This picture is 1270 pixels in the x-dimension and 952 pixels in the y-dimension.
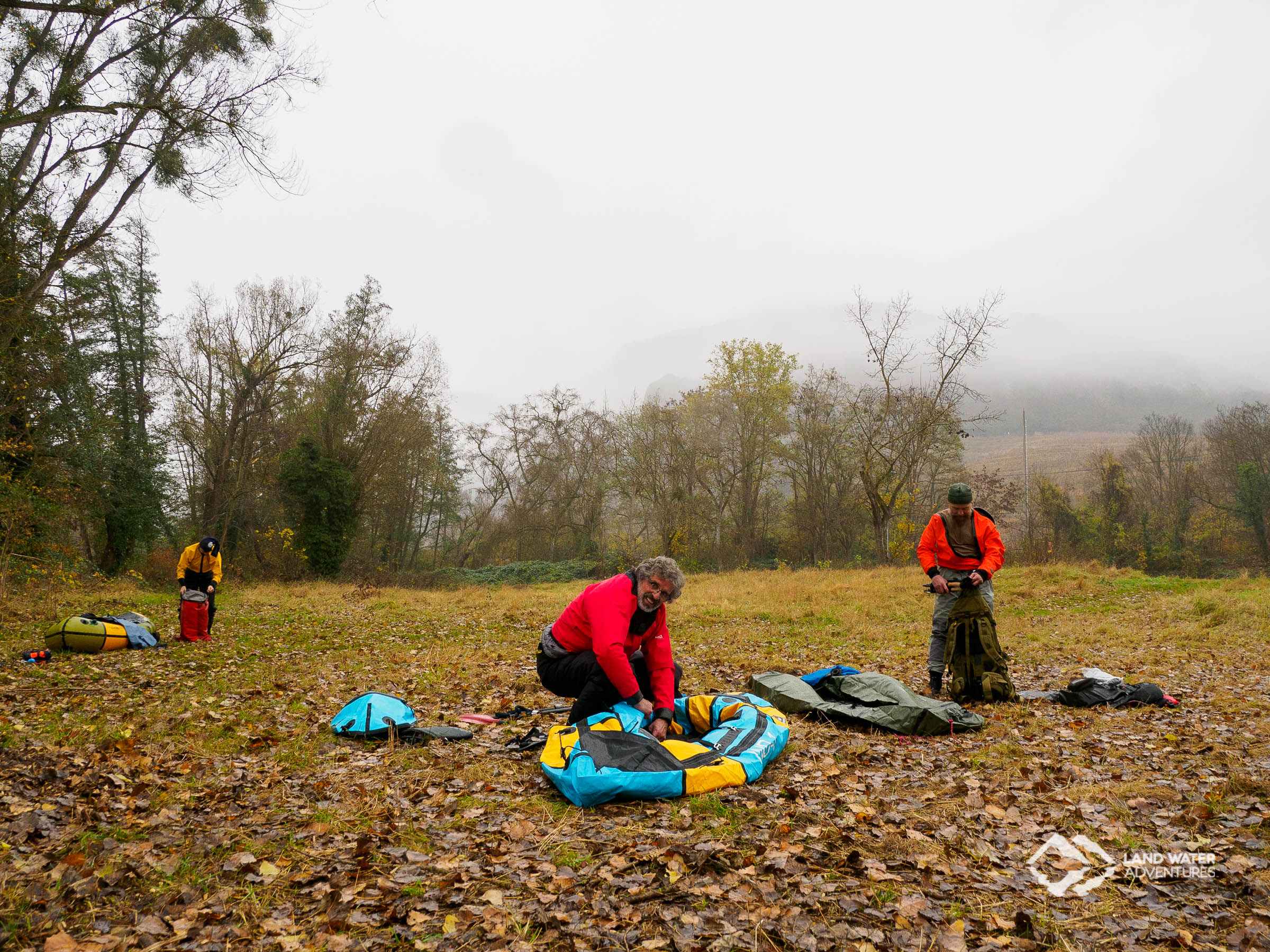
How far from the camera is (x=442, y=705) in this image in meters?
6.90

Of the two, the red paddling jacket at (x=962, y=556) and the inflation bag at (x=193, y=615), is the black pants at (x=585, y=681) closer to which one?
the red paddling jacket at (x=962, y=556)

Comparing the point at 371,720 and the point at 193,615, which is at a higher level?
the point at 193,615

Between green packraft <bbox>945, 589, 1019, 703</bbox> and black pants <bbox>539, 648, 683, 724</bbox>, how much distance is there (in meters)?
3.01

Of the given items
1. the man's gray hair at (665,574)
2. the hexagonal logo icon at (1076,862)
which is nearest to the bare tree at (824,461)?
the man's gray hair at (665,574)

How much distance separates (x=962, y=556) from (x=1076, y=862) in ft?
12.8

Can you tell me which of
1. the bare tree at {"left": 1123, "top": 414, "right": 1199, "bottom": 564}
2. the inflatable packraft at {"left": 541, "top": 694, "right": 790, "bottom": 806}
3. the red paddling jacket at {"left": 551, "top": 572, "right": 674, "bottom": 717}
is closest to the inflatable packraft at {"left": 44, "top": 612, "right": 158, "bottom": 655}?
the red paddling jacket at {"left": 551, "top": 572, "right": 674, "bottom": 717}

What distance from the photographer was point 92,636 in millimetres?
9062

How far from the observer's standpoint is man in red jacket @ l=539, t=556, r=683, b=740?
15.4 feet

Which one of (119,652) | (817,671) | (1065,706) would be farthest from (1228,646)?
(119,652)

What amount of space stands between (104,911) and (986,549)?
23.1 feet

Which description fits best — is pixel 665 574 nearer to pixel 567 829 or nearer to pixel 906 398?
pixel 567 829

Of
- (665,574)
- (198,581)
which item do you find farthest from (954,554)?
(198,581)

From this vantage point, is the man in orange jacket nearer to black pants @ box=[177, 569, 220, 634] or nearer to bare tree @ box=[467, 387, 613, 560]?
black pants @ box=[177, 569, 220, 634]

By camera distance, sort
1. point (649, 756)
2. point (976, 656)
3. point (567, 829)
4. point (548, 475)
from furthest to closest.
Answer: point (548, 475) → point (976, 656) → point (649, 756) → point (567, 829)
